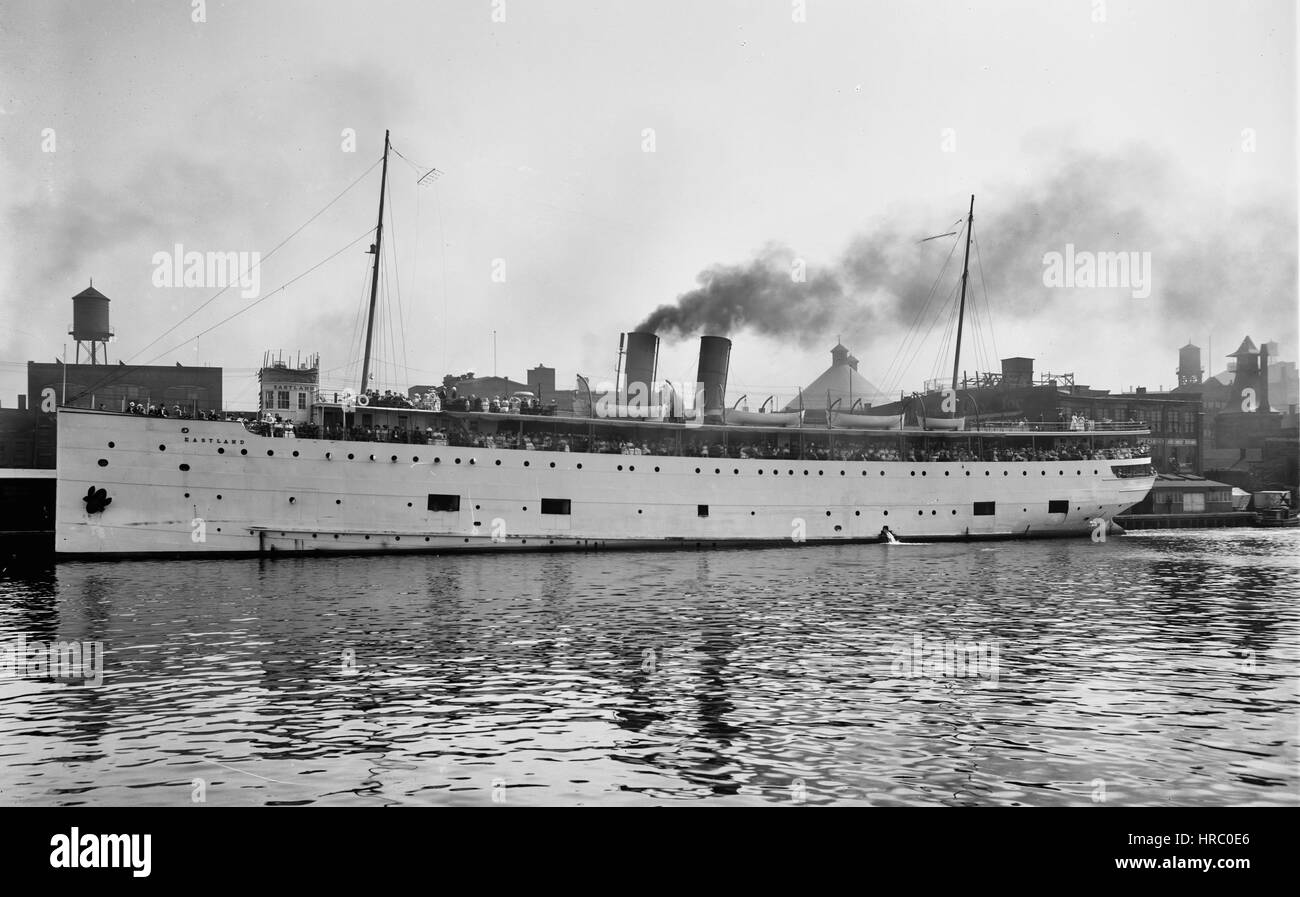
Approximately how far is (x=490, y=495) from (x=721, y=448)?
11118 millimetres

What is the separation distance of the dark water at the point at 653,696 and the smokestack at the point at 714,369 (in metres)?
20.6

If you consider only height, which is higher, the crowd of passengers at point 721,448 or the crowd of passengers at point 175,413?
the crowd of passengers at point 175,413

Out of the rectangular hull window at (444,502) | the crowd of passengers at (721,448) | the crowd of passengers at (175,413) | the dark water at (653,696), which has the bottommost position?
the dark water at (653,696)

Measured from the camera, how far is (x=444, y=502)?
39.0 meters

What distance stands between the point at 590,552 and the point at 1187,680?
89.7ft

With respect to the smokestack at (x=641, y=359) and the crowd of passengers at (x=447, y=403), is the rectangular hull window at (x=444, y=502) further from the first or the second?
the smokestack at (x=641, y=359)

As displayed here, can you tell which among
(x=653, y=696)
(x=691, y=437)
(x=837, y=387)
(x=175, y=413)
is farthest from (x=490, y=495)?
(x=837, y=387)

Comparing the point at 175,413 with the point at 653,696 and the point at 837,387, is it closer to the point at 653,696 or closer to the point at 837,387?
the point at 653,696

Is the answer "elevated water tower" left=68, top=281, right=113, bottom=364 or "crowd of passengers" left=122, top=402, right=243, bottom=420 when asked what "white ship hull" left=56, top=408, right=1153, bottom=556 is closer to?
"crowd of passengers" left=122, top=402, right=243, bottom=420

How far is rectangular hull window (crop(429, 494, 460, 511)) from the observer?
38.8m

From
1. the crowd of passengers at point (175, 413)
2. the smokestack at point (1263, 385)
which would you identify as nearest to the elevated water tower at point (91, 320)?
the crowd of passengers at point (175, 413)

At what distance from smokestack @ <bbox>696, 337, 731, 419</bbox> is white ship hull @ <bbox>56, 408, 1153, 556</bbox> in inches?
175

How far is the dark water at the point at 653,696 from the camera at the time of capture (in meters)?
9.91
